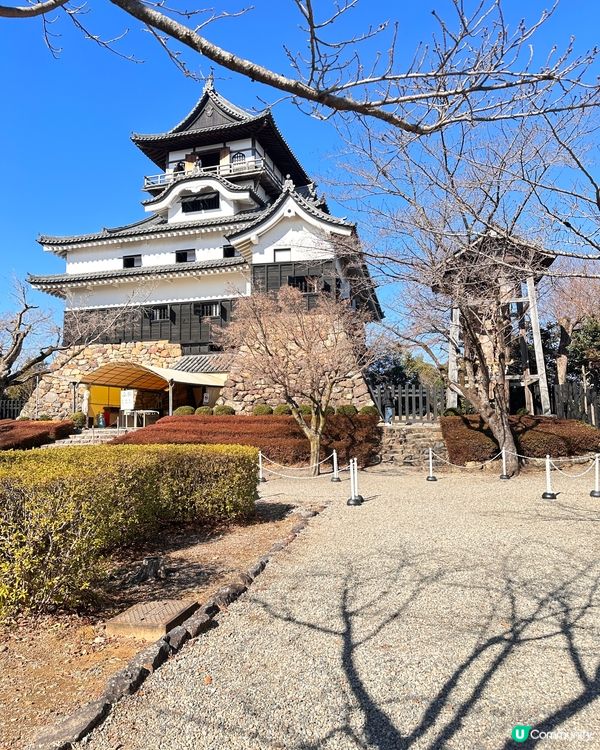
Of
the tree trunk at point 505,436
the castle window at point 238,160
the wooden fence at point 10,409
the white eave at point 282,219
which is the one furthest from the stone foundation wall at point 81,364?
the tree trunk at point 505,436

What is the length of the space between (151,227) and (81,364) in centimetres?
841

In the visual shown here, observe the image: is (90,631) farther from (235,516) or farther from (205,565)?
(235,516)

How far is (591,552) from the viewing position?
5777mm

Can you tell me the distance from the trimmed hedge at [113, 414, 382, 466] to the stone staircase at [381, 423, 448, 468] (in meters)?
0.35

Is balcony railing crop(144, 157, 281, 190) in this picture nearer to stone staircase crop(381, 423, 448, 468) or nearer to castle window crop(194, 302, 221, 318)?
castle window crop(194, 302, 221, 318)

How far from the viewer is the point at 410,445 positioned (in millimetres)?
15703

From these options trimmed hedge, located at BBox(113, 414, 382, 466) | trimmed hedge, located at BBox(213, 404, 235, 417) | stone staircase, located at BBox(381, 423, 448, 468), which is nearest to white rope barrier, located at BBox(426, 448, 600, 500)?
stone staircase, located at BBox(381, 423, 448, 468)

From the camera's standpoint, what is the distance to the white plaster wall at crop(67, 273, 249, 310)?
25.1 m

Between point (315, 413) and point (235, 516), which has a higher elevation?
point (315, 413)

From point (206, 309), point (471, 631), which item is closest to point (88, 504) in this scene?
point (471, 631)

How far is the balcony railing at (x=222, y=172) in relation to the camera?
91.7 feet

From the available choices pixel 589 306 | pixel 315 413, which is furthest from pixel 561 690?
pixel 589 306

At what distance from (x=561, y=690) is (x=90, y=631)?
3.20 meters

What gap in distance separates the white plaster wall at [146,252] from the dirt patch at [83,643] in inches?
884
